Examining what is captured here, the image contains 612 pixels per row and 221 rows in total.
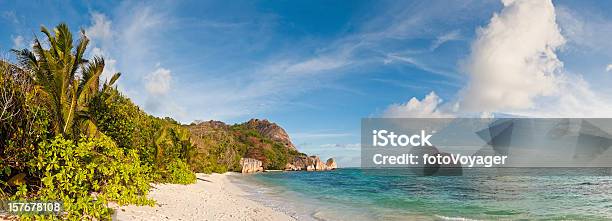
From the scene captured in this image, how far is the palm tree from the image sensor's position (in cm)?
1188

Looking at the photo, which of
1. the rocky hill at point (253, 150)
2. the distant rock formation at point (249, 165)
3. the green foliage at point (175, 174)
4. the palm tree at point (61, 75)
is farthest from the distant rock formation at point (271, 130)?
the palm tree at point (61, 75)

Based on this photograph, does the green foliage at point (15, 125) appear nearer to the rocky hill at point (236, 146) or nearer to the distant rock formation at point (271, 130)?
the rocky hill at point (236, 146)

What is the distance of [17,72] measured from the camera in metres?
10.2

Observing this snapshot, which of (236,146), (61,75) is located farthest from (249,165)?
(61,75)

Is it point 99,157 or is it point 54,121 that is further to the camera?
point 54,121

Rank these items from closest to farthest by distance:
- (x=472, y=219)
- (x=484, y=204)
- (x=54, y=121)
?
(x=54, y=121) → (x=472, y=219) → (x=484, y=204)

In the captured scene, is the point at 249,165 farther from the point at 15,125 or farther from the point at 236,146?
the point at 15,125

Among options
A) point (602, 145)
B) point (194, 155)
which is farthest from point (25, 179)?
point (602, 145)

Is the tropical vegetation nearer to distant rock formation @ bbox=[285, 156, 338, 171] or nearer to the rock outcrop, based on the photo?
distant rock formation @ bbox=[285, 156, 338, 171]

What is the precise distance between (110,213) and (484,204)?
22.6 meters

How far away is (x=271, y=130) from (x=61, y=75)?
174270 mm

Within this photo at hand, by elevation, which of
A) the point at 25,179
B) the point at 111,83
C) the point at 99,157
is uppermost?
the point at 111,83

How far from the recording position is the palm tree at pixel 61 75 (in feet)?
39.0

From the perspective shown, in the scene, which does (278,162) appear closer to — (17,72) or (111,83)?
(111,83)
